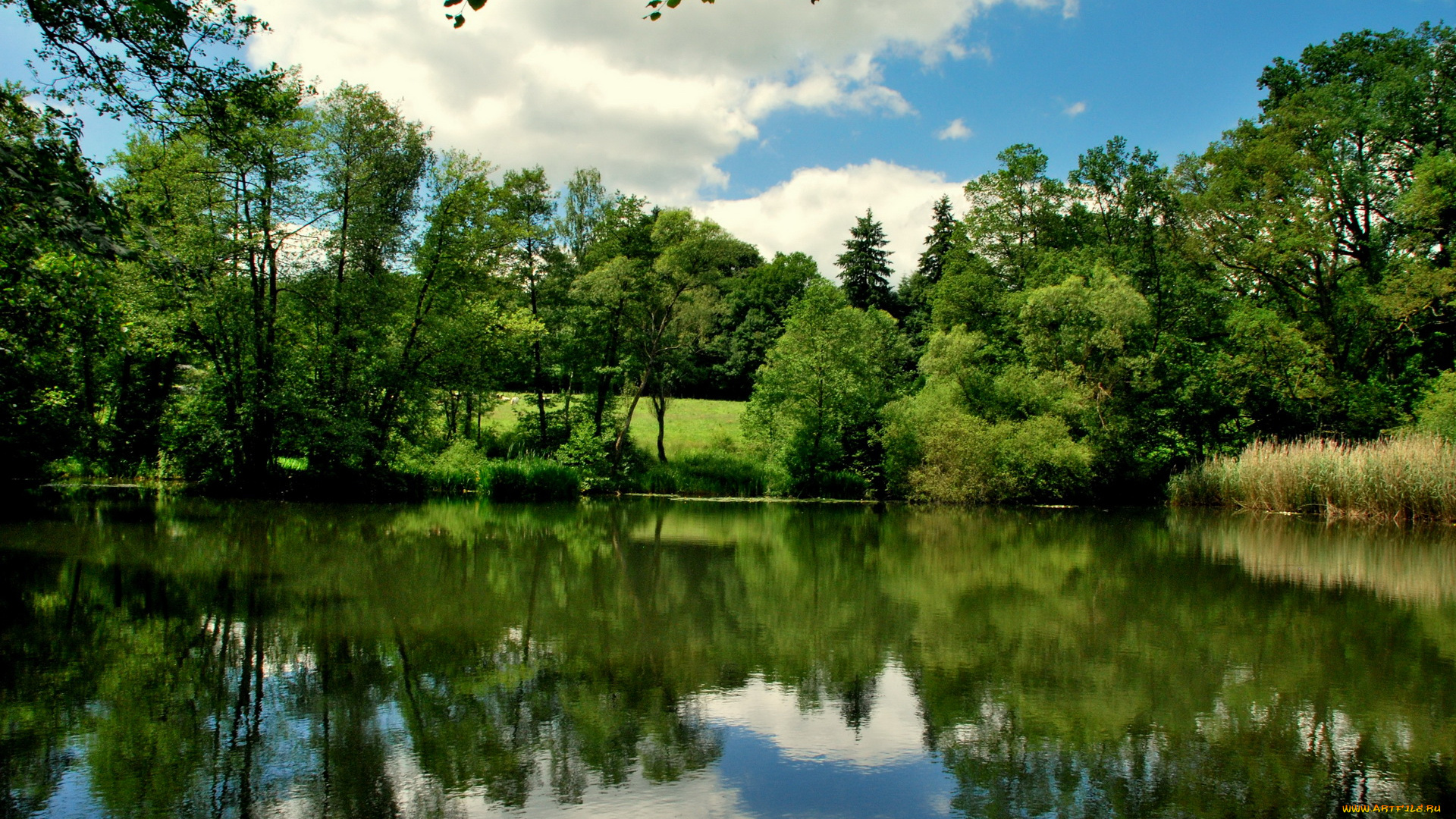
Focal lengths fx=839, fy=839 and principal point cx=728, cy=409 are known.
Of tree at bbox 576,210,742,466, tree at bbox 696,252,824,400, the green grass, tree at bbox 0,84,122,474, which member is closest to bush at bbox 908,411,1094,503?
the green grass

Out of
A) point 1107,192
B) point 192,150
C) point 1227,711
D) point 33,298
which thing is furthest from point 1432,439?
point 192,150

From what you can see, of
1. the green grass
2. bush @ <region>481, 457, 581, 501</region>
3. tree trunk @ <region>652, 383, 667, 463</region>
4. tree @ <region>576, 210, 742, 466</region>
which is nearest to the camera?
bush @ <region>481, 457, 581, 501</region>

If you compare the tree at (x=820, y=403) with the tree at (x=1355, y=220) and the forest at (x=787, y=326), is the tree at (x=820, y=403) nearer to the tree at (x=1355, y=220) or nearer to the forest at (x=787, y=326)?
the forest at (x=787, y=326)

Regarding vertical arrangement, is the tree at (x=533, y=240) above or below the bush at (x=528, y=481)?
above

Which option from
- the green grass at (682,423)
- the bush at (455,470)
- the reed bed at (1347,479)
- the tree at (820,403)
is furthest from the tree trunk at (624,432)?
the reed bed at (1347,479)

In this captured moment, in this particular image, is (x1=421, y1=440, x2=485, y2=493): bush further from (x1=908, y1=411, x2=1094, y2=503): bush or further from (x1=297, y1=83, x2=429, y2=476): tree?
(x1=908, y1=411, x2=1094, y2=503): bush

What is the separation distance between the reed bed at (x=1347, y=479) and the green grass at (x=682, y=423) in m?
16.7

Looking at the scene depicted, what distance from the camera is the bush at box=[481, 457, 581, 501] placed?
977 inches

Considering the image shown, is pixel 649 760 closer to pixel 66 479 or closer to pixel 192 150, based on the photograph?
pixel 192 150

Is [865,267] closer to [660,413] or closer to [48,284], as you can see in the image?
[660,413]

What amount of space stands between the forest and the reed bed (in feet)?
8.38

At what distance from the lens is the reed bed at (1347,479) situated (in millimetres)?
19469

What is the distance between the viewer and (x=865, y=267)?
156 feet

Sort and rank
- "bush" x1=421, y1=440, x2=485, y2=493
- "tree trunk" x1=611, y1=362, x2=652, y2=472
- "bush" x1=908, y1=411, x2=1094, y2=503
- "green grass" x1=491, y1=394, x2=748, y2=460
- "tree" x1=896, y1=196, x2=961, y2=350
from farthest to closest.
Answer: "tree" x1=896, y1=196, x2=961, y2=350, "green grass" x1=491, y1=394, x2=748, y2=460, "tree trunk" x1=611, y1=362, x2=652, y2=472, "bush" x1=908, y1=411, x2=1094, y2=503, "bush" x1=421, y1=440, x2=485, y2=493
